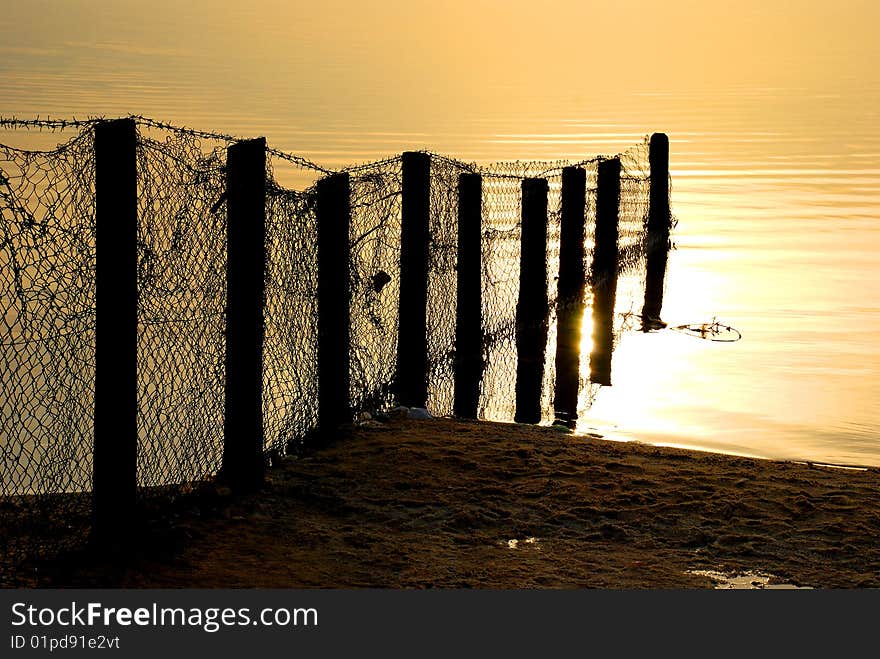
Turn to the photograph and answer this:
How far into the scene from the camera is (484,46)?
67.8 meters

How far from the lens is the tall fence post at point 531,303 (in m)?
14.4

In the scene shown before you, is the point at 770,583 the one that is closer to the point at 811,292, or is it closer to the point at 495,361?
the point at 495,361

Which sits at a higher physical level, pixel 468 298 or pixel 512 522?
pixel 468 298

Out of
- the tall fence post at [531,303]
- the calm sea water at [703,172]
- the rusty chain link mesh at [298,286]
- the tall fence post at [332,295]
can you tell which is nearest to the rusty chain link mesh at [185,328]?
the rusty chain link mesh at [298,286]

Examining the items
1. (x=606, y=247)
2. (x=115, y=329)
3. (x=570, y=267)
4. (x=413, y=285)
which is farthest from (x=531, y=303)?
(x=115, y=329)

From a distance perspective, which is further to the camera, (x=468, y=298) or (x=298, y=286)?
(x=468, y=298)

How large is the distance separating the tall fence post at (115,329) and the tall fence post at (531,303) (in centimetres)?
670

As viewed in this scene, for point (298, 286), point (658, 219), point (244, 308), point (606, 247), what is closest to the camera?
point (244, 308)

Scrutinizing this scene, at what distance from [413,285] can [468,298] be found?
126 cm

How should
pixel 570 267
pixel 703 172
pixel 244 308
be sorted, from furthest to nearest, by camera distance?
pixel 703 172 < pixel 570 267 < pixel 244 308

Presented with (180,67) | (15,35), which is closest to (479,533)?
(180,67)

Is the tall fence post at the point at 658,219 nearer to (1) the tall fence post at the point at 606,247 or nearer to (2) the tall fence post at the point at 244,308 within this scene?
(1) the tall fence post at the point at 606,247

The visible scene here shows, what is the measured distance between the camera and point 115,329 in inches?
→ 318

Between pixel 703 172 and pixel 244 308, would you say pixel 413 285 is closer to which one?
pixel 244 308
